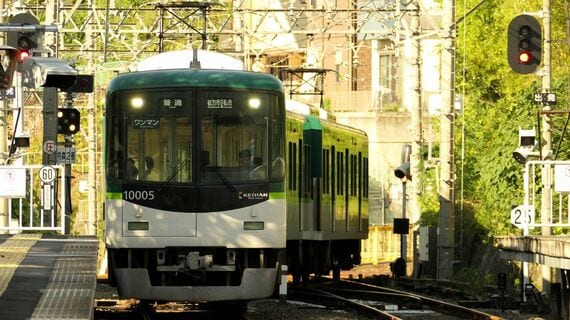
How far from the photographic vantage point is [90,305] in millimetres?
14156

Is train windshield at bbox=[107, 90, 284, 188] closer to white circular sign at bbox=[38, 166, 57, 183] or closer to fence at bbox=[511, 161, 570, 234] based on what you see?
fence at bbox=[511, 161, 570, 234]

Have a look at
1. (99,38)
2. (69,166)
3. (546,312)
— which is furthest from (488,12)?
(546,312)

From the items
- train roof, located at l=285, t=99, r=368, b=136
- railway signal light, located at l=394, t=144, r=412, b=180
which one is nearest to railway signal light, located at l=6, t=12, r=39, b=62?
train roof, located at l=285, t=99, r=368, b=136

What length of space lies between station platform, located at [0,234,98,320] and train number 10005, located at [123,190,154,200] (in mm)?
855

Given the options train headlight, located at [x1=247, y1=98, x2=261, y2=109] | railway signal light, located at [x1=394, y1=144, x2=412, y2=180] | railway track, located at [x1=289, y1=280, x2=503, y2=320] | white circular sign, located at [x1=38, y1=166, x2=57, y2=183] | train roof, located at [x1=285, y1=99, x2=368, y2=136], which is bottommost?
railway track, located at [x1=289, y1=280, x2=503, y2=320]

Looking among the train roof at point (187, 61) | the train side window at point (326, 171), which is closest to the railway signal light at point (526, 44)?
the train side window at point (326, 171)

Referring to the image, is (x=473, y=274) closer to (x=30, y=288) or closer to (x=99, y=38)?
(x=30, y=288)

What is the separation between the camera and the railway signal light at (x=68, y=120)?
30453 mm

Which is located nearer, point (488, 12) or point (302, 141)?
point (302, 141)

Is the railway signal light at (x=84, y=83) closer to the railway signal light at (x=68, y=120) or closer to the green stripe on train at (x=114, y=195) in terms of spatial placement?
the railway signal light at (x=68, y=120)

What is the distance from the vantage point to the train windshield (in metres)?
22.3

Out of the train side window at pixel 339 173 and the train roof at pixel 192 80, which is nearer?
the train roof at pixel 192 80

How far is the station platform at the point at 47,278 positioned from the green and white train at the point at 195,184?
782 millimetres

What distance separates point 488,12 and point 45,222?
24.2 m
